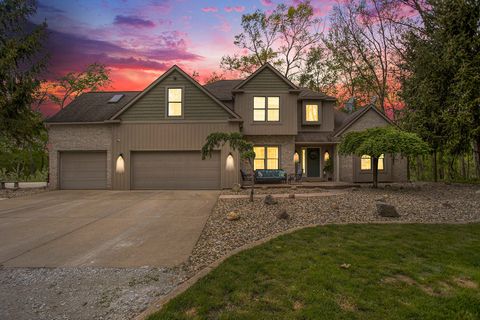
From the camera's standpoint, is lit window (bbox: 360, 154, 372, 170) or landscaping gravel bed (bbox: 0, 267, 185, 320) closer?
landscaping gravel bed (bbox: 0, 267, 185, 320)

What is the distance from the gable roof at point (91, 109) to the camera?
16328 mm

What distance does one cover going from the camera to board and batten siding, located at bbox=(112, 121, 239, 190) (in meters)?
15.6

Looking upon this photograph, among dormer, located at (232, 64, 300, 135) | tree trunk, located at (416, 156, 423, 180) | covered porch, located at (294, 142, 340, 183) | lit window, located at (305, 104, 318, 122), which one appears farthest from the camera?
tree trunk, located at (416, 156, 423, 180)

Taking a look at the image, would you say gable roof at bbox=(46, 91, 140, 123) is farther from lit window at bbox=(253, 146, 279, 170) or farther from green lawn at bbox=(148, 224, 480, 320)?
green lawn at bbox=(148, 224, 480, 320)

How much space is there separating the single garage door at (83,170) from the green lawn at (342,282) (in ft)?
45.0

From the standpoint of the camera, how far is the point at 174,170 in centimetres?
1577

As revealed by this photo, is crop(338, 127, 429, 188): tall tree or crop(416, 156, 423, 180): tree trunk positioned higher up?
crop(338, 127, 429, 188): tall tree

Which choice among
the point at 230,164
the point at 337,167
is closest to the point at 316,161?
the point at 337,167

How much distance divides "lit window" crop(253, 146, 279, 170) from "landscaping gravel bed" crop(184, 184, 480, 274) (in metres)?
6.15

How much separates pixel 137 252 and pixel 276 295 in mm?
3222

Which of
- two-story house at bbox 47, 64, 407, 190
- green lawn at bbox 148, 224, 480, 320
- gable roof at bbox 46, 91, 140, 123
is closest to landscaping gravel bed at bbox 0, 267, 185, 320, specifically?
green lawn at bbox 148, 224, 480, 320

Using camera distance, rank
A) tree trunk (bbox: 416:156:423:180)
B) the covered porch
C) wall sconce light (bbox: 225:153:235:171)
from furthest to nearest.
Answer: tree trunk (bbox: 416:156:423:180) → the covered porch → wall sconce light (bbox: 225:153:235:171)

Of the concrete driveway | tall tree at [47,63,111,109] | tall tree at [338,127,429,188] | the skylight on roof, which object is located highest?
tall tree at [47,63,111,109]

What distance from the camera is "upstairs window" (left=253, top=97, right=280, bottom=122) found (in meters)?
17.1
